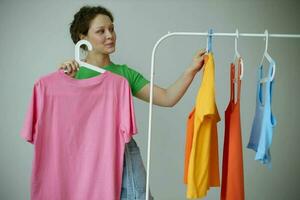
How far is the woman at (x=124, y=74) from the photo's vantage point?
152 centimetres

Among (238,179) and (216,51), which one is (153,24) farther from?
(238,179)

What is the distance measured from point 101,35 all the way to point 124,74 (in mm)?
203

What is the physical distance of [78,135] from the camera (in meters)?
1.47

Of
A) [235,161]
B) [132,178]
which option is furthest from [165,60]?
[235,161]

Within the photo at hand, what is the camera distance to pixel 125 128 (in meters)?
1.42

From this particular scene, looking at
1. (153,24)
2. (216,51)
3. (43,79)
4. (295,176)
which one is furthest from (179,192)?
(43,79)

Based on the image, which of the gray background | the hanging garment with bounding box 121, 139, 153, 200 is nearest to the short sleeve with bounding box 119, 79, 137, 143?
the hanging garment with bounding box 121, 139, 153, 200

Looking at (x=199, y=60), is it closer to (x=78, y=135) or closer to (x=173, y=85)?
(x=173, y=85)

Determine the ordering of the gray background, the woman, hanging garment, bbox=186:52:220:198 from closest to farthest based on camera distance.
→ hanging garment, bbox=186:52:220:198, the woman, the gray background

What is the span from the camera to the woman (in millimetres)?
1516

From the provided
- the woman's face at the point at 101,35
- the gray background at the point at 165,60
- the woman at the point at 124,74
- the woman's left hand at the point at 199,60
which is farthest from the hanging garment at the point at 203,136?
the gray background at the point at 165,60

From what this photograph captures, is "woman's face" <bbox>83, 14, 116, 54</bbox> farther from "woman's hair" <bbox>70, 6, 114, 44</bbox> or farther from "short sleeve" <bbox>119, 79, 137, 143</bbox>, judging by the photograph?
"short sleeve" <bbox>119, 79, 137, 143</bbox>

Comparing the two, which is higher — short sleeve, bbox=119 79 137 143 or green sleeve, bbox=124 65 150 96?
green sleeve, bbox=124 65 150 96

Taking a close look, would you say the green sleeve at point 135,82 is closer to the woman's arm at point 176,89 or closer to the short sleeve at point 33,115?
the woman's arm at point 176,89
